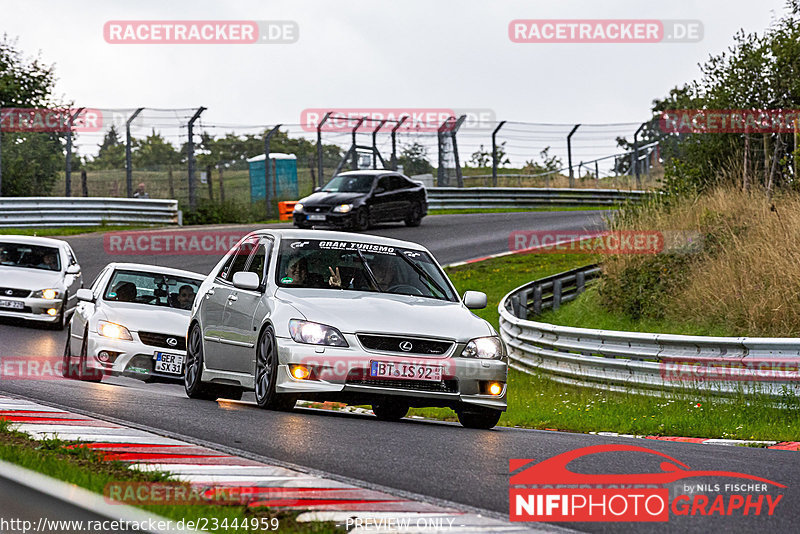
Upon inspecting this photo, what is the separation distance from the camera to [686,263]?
58.6ft

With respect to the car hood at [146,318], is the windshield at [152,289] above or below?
above

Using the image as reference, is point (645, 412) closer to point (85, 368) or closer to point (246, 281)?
point (246, 281)

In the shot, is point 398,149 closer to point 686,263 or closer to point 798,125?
point 798,125

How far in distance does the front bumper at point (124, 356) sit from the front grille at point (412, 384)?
508 centimetres

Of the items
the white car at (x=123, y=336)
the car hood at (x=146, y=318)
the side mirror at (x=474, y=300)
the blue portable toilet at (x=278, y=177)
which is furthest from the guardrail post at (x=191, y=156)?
the side mirror at (x=474, y=300)

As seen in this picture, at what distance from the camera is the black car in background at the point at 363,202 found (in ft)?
97.1

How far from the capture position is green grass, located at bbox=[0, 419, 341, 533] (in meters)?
5.14

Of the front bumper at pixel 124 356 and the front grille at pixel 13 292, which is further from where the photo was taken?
the front grille at pixel 13 292

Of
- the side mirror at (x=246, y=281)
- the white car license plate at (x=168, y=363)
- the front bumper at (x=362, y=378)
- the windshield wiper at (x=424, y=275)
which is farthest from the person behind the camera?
the white car license plate at (x=168, y=363)

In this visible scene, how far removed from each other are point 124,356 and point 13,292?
6244mm

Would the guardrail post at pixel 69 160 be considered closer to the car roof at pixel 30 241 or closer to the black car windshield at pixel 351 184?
the black car windshield at pixel 351 184

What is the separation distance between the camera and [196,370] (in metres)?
11.5

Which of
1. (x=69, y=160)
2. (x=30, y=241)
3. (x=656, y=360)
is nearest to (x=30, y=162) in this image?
(x=69, y=160)

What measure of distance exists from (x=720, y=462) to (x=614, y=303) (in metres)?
11.0
